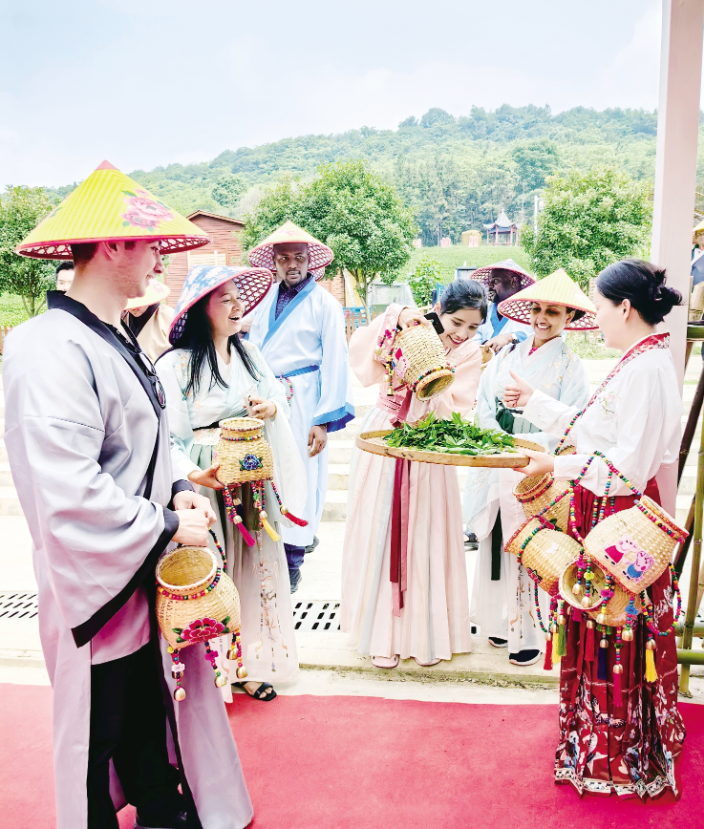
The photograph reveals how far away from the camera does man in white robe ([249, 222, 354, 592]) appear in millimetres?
4023

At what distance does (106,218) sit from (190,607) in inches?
41.6

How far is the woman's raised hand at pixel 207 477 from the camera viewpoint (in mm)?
2396

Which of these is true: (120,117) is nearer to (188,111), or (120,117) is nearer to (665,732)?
(188,111)

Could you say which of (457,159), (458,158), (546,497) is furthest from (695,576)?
(458,158)

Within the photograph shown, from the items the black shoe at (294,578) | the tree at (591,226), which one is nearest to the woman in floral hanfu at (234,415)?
the black shoe at (294,578)

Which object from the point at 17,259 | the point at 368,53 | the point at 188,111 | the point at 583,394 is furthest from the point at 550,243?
the point at 368,53

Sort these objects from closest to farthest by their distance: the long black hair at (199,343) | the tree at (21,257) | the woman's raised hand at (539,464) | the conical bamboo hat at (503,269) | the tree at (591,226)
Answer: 1. the woman's raised hand at (539,464)
2. the long black hair at (199,343)
3. the conical bamboo hat at (503,269)
4. the tree at (21,257)
5. the tree at (591,226)

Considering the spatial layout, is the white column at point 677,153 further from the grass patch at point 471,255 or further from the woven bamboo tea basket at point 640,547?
the grass patch at point 471,255

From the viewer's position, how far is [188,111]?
6856cm

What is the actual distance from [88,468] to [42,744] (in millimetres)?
1704

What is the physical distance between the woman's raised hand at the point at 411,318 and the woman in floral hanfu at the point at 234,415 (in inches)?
27.1

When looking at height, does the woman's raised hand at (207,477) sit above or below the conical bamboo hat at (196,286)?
below

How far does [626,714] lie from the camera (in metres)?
2.12

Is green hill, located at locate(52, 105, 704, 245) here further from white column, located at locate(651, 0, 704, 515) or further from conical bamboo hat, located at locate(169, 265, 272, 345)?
white column, located at locate(651, 0, 704, 515)
